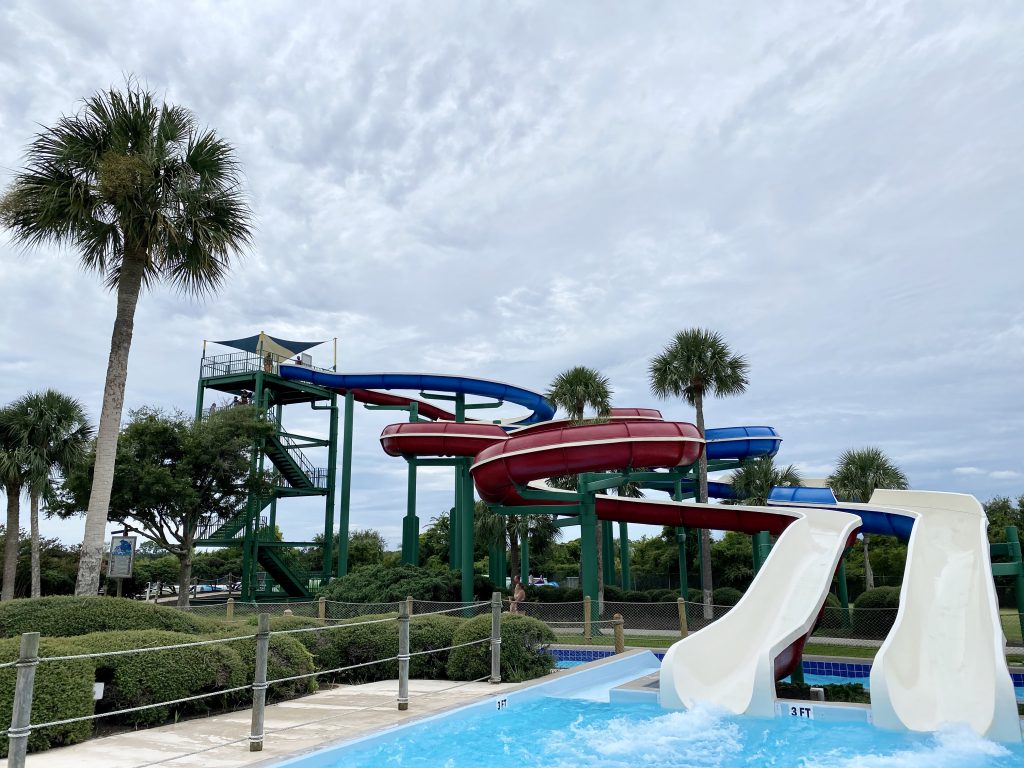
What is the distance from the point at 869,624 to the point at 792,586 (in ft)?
26.3

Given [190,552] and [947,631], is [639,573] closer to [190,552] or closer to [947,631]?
[190,552]

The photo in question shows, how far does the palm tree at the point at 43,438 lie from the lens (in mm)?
28266

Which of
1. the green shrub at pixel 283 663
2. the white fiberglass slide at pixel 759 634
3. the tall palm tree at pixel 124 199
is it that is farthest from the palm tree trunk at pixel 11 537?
the white fiberglass slide at pixel 759 634

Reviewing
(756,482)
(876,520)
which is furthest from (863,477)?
(876,520)

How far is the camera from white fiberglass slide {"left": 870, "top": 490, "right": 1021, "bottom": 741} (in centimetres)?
876

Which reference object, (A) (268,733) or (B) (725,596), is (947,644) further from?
(B) (725,596)

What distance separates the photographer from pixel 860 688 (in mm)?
12133

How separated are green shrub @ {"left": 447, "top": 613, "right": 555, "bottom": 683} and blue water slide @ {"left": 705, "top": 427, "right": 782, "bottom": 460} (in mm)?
20199

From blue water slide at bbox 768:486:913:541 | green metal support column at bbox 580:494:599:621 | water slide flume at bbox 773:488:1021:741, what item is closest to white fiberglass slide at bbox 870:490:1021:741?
water slide flume at bbox 773:488:1021:741

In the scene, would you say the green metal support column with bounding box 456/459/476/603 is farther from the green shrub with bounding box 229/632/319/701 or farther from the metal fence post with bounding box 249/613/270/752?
the metal fence post with bounding box 249/613/270/752

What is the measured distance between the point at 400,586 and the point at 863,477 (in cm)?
2217

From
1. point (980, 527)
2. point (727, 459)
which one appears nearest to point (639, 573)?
point (727, 459)

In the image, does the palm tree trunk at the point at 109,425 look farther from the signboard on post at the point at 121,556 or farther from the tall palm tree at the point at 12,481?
the tall palm tree at the point at 12,481

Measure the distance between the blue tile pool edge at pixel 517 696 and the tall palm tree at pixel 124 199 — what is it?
22.6ft
